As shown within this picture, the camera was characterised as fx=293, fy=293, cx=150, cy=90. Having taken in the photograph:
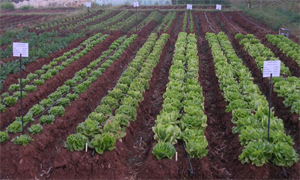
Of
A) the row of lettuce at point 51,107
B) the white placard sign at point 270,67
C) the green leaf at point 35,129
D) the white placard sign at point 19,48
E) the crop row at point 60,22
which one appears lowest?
the green leaf at point 35,129

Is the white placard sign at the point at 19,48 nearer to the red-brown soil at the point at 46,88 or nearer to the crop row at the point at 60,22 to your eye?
the red-brown soil at the point at 46,88

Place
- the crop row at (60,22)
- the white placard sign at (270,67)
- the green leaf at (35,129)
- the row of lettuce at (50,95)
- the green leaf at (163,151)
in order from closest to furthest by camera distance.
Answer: the green leaf at (163,151) < the white placard sign at (270,67) < the green leaf at (35,129) < the row of lettuce at (50,95) < the crop row at (60,22)

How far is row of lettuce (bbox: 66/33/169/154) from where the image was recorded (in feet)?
22.6

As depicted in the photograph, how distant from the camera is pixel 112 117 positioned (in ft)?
26.7

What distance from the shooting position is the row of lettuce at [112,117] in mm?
6898

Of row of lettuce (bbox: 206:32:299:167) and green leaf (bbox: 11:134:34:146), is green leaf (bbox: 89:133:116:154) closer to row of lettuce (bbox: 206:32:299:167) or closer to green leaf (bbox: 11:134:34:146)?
green leaf (bbox: 11:134:34:146)

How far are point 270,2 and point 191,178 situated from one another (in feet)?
159

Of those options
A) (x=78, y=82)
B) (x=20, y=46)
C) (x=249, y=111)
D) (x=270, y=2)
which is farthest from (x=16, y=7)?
(x=249, y=111)

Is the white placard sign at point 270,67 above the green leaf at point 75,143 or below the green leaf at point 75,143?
above

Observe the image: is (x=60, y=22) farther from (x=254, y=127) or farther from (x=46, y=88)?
(x=254, y=127)

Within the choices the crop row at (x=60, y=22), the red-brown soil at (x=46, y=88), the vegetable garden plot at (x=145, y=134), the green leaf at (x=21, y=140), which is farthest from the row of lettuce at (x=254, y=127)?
the crop row at (x=60, y=22)

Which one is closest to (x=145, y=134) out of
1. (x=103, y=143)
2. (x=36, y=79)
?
(x=103, y=143)

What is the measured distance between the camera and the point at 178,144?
7438 mm

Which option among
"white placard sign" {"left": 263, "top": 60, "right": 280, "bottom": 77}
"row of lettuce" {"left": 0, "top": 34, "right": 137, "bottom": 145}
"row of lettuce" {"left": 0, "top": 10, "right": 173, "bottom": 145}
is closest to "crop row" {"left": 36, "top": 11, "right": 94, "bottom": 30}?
"row of lettuce" {"left": 0, "top": 10, "right": 173, "bottom": 145}
